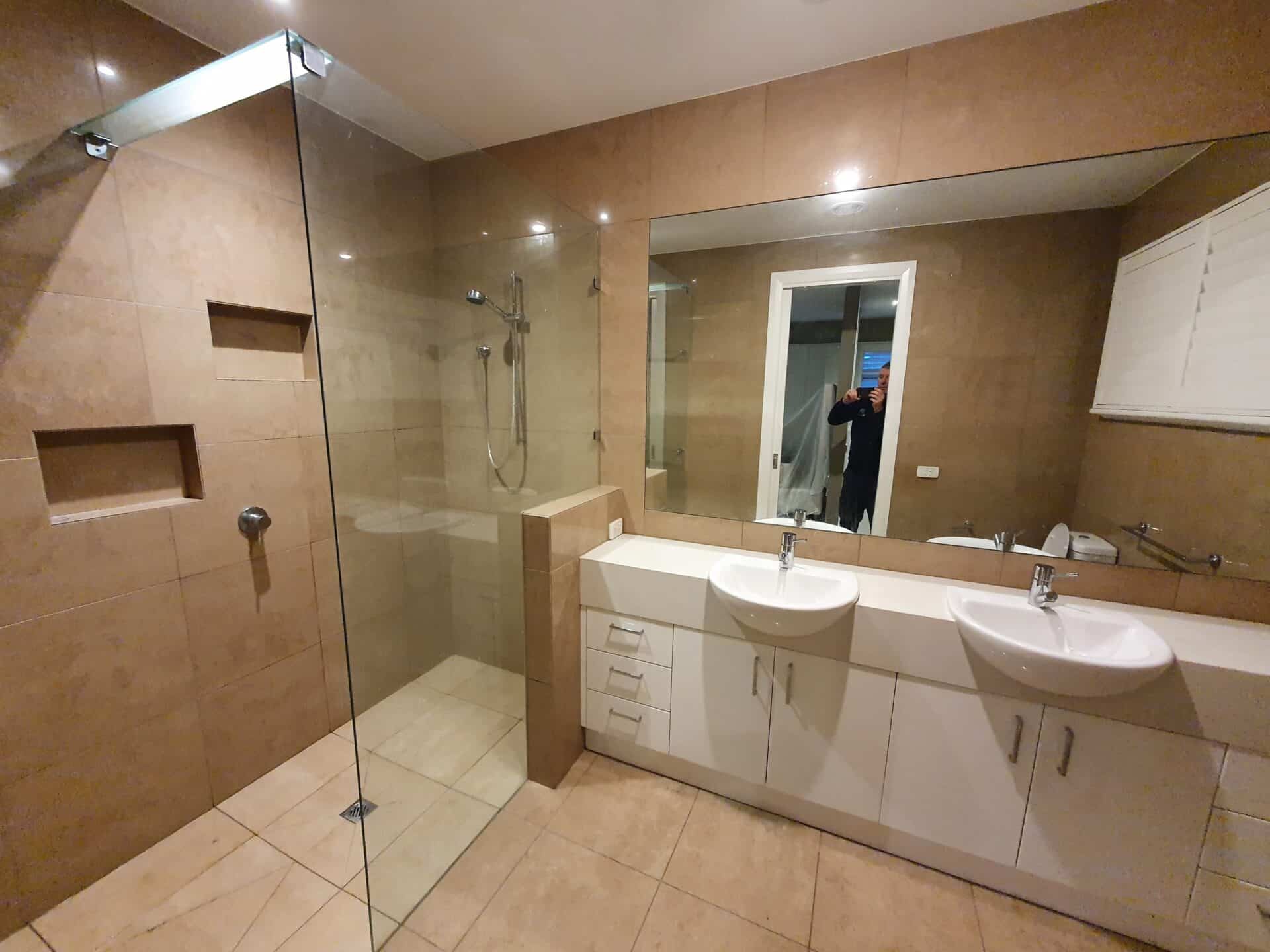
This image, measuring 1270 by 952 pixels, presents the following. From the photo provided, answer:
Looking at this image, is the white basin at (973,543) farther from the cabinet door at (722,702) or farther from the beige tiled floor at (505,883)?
the beige tiled floor at (505,883)

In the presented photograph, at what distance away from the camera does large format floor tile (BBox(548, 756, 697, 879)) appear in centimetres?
146

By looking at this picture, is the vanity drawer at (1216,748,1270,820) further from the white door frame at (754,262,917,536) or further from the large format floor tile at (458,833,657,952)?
the large format floor tile at (458,833,657,952)

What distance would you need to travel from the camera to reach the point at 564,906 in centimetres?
130

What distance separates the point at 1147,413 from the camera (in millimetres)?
1329

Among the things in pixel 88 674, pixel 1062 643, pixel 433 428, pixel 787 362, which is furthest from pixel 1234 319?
pixel 88 674

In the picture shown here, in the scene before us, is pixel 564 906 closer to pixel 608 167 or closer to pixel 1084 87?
pixel 608 167

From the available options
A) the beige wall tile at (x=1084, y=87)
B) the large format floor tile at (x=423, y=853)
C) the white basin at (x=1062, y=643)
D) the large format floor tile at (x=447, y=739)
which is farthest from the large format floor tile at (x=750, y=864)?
the beige wall tile at (x=1084, y=87)

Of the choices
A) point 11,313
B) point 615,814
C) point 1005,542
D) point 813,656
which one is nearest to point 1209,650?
point 1005,542

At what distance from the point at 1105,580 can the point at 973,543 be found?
1.19ft

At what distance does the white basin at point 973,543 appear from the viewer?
1494 millimetres

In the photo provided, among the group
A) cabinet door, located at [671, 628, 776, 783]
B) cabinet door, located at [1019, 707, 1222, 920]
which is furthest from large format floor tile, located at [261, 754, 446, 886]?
cabinet door, located at [1019, 707, 1222, 920]

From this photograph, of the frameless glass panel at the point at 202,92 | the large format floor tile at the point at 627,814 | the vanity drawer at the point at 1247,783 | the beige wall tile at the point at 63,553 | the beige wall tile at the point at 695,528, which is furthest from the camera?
the beige wall tile at the point at 695,528

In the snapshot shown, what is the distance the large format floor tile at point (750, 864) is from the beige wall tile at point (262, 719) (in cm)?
157

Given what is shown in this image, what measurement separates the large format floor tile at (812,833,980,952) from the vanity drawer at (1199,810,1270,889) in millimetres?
585
